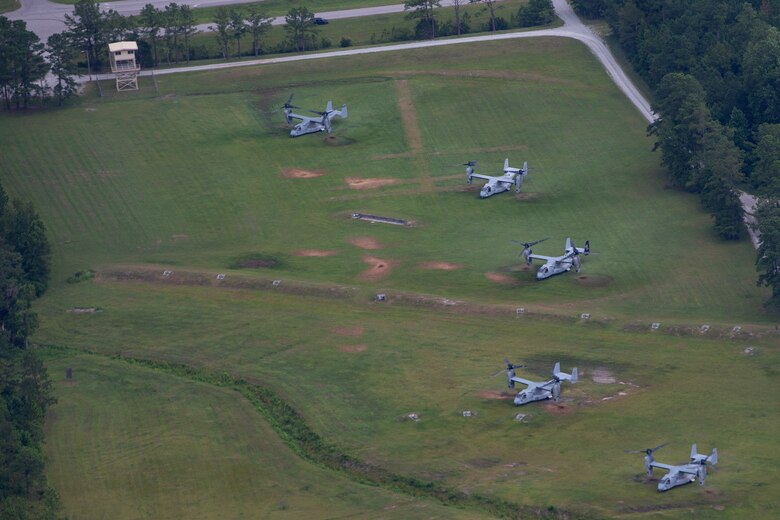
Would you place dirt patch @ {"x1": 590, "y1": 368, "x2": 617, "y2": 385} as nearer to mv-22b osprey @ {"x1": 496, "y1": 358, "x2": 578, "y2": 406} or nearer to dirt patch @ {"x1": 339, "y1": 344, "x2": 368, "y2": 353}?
mv-22b osprey @ {"x1": 496, "y1": 358, "x2": 578, "y2": 406}

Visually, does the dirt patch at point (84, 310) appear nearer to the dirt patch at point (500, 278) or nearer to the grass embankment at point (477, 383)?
the grass embankment at point (477, 383)

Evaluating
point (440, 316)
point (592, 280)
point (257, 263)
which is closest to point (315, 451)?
point (440, 316)

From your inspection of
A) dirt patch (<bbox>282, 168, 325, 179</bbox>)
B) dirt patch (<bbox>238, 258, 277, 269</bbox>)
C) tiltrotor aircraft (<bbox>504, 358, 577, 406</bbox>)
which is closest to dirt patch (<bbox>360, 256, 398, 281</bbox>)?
dirt patch (<bbox>238, 258, 277, 269</bbox>)

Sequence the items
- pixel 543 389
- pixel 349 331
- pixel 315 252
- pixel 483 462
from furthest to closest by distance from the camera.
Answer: pixel 315 252, pixel 349 331, pixel 543 389, pixel 483 462

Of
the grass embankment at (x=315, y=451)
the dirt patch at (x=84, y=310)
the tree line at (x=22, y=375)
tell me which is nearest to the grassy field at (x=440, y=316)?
the dirt patch at (x=84, y=310)

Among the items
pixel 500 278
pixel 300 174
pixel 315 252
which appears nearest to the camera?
pixel 500 278

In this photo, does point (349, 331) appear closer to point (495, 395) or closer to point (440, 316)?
point (440, 316)

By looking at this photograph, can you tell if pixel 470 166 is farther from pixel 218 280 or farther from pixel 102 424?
pixel 102 424

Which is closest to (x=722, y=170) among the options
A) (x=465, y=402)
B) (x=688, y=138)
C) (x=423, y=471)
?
(x=688, y=138)
